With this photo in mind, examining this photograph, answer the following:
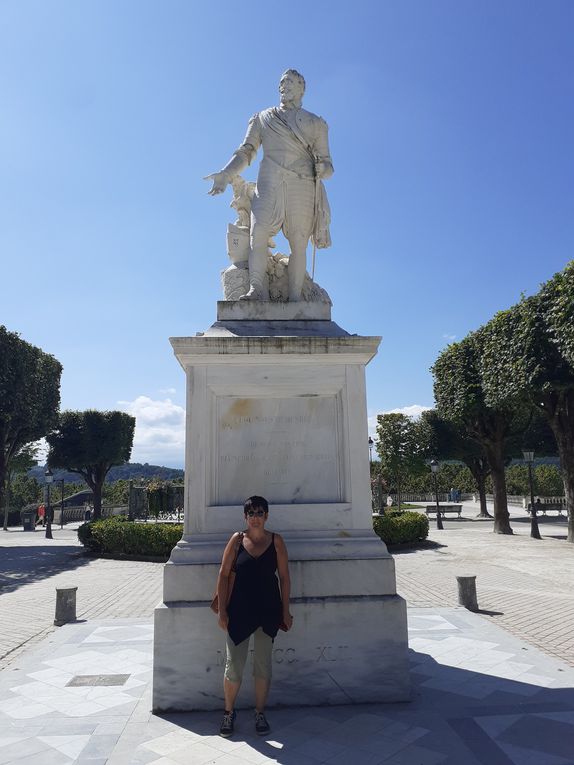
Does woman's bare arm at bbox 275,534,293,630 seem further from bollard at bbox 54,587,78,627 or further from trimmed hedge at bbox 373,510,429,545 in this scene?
trimmed hedge at bbox 373,510,429,545

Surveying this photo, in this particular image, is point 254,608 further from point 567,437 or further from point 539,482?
point 539,482

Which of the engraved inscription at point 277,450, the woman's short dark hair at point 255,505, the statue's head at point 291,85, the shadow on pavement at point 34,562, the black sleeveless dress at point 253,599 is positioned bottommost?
the shadow on pavement at point 34,562

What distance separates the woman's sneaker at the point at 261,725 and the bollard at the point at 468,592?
570 centimetres

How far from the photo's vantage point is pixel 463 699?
4.45 meters

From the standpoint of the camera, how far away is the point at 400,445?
Result: 3719cm

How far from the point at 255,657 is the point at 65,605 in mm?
5720

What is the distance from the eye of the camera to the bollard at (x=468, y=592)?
8586mm

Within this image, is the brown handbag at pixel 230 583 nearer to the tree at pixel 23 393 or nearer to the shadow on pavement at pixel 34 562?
the shadow on pavement at pixel 34 562

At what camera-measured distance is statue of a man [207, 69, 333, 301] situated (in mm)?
5660

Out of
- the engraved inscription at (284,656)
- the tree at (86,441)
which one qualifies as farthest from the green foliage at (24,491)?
the engraved inscription at (284,656)

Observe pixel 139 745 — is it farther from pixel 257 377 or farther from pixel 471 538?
pixel 471 538

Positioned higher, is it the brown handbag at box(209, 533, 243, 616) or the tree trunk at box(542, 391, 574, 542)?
the tree trunk at box(542, 391, 574, 542)

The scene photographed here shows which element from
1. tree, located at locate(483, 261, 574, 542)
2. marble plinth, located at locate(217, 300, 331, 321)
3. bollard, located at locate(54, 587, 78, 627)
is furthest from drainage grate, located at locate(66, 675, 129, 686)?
tree, located at locate(483, 261, 574, 542)

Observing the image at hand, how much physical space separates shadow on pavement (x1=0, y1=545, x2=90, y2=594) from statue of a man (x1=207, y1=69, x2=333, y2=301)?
426 inches
